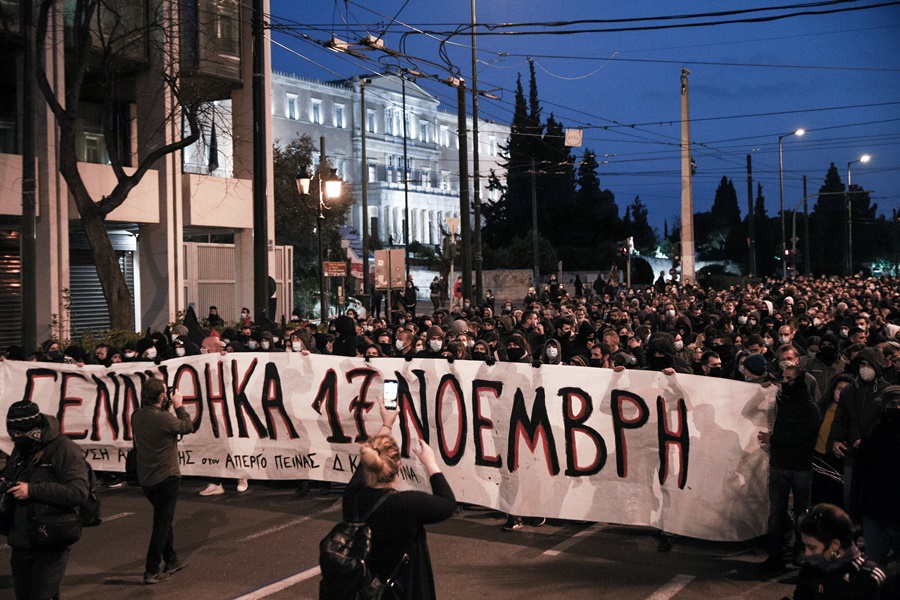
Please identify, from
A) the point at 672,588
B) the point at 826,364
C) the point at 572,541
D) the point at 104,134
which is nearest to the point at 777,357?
the point at 826,364

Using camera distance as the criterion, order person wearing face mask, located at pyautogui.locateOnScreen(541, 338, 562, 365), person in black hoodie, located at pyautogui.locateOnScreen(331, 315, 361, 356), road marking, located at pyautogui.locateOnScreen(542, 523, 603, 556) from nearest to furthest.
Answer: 1. road marking, located at pyautogui.locateOnScreen(542, 523, 603, 556)
2. person wearing face mask, located at pyautogui.locateOnScreen(541, 338, 562, 365)
3. person in black hoodie, located at pyautogui.locateOnScreen(331, 315, 361, 356)

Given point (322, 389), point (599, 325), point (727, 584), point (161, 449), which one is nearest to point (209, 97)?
point (599, 325)

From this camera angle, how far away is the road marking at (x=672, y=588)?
6.64 m

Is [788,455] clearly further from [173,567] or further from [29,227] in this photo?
[29,227]

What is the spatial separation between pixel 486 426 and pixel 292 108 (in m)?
83.5

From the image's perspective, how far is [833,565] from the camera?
14.0 ft

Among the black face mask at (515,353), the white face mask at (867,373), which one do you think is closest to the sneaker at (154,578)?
the white face mask at (867,373)

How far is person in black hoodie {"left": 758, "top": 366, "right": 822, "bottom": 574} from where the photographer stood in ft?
23.4

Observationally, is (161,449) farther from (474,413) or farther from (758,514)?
(758,514)

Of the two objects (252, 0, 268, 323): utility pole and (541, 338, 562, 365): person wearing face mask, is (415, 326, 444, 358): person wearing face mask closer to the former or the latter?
(541, 338, 562, 365): person wearing face mask

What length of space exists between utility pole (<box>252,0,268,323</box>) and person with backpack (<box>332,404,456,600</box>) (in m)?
11.2

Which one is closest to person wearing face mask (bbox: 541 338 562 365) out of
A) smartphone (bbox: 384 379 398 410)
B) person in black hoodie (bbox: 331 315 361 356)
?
person in black hoodie (bbox: 331 315 361 356)

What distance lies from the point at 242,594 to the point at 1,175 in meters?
15.7

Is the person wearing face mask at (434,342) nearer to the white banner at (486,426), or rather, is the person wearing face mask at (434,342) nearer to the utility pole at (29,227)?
the white banner at (486,426)
